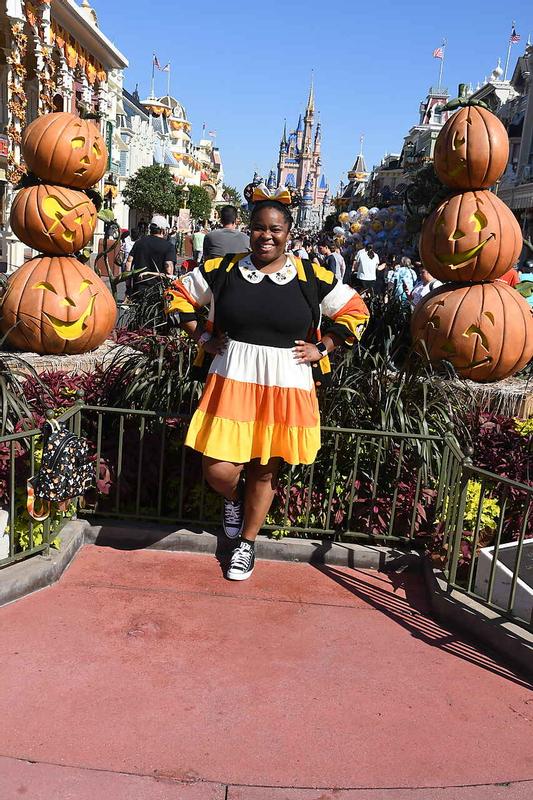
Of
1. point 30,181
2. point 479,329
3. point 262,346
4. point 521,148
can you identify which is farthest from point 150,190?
point 262,346

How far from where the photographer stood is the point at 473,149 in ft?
17.5

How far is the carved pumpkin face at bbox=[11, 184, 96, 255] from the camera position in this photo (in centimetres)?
568

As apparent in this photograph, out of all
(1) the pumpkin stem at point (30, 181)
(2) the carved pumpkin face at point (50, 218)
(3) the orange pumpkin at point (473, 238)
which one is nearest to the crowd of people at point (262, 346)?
(3) the orange pumpkin at point (473, 238)

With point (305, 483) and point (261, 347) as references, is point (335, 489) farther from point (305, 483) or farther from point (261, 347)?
point (261, 347)

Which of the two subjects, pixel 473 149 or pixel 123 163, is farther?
pixel 123 163

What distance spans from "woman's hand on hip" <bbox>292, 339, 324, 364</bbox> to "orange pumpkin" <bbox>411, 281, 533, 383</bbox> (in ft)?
6.83

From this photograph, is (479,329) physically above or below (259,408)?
above

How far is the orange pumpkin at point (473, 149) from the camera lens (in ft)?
17.5

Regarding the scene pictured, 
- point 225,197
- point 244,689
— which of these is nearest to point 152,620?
point 244,689

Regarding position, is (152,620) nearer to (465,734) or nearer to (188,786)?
(188,786)

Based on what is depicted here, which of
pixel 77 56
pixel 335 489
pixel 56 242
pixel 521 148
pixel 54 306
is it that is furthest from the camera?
pixel 521 148

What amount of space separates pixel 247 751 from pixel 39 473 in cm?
151

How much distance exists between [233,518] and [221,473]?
18.3 inches

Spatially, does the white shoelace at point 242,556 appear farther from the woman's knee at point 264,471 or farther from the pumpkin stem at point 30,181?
the pumpkin stem at point 30,181
